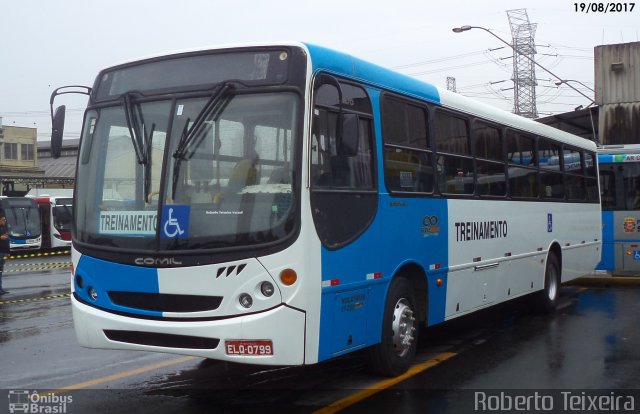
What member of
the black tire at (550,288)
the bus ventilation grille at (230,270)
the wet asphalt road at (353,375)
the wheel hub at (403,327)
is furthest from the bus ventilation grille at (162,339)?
the black tire at (550,288)

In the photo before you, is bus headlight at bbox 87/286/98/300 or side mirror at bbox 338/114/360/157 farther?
bus headlight at bbox 87/286/98/300

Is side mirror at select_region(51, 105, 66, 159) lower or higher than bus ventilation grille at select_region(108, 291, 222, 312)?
higher

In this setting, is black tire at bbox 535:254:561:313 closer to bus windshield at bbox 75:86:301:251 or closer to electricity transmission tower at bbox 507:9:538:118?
bus windshield at bbox 75:86:301:251

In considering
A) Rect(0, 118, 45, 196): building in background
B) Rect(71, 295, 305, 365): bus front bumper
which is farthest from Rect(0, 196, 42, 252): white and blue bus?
Rect(0, 118, 45, 196): building in background

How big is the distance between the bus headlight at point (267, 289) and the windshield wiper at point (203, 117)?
1181mm

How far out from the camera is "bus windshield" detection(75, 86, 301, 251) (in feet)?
19.2

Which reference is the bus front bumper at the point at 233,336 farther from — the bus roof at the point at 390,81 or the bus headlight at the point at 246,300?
the bus roof at the point at 390,81

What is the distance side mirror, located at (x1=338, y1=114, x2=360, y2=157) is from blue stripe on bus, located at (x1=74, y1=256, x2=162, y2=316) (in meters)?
1.85

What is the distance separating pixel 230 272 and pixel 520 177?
242 inches

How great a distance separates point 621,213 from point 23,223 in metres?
26.3

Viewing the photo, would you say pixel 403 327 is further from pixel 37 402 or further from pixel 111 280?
pixel 37 402

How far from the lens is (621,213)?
16.2 m

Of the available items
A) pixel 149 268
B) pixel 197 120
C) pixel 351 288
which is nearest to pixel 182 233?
pixel 149 268

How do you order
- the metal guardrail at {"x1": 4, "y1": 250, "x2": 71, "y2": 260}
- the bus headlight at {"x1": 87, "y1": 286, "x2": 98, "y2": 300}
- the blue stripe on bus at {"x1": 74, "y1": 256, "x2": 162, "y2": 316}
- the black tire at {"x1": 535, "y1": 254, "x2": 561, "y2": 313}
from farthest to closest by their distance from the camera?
the metal guardrail at {"x1": 4, "y1": 250, "x2": 71, "y2": 260}
the black tire at {"x1": 535, "y1": 254, "x2": 561, "y2": 313}
the bus headlight at {"x1": 87, "y1": 286, "x2": 98, "y2": 300}
the blue stripe on bus at {"x1": 74, "y1": 256, "x2": 162, "y2": 316}
